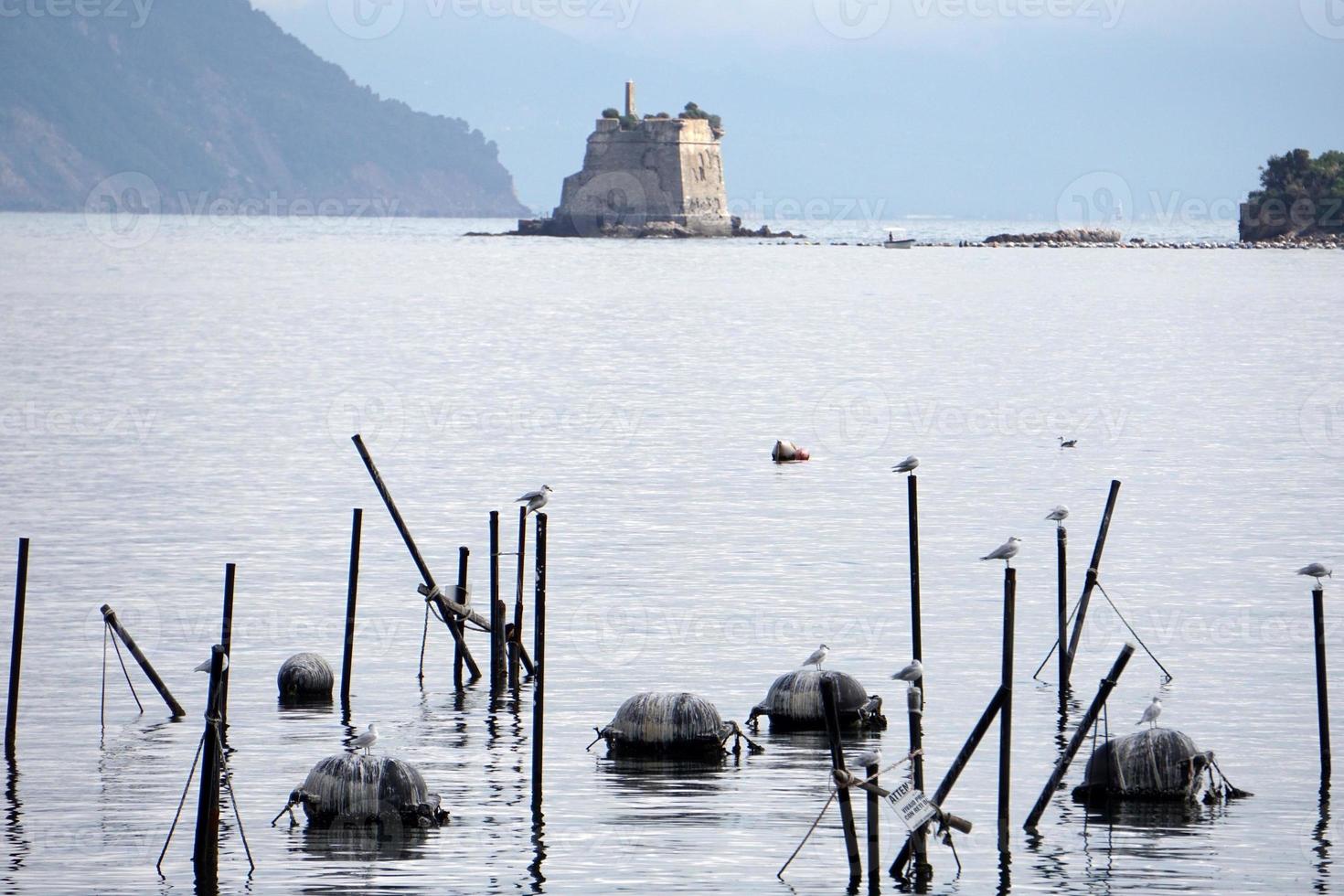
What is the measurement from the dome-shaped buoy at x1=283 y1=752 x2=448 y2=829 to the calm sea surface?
0.29 meters

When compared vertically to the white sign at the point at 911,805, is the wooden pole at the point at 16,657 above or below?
above

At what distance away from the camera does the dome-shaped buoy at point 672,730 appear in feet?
67.5

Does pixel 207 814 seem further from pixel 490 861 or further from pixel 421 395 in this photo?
pixel 421 395

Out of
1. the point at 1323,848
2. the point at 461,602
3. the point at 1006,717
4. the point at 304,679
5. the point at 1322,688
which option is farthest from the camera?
the point at 461,602

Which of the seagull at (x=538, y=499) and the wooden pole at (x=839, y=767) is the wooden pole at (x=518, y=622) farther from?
the wooden pole at (x=839, y=767)

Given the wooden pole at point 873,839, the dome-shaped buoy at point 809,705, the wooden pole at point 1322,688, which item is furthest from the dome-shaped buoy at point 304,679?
the wooden pole at point 1322,688

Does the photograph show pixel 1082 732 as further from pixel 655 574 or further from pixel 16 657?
pixel 655 574

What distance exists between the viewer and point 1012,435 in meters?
56.2

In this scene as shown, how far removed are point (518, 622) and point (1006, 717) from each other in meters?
6.32

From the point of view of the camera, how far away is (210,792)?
15898 mm

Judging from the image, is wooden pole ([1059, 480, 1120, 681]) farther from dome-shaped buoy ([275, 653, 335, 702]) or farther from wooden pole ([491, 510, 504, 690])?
dome-shaped buoy ([275, 653, 335, 702])

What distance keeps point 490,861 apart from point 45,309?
97.4 m

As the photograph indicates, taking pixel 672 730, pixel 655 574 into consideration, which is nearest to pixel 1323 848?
pixel 672 730

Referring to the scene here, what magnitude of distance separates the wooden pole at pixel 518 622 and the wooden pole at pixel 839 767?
5.56 metres
